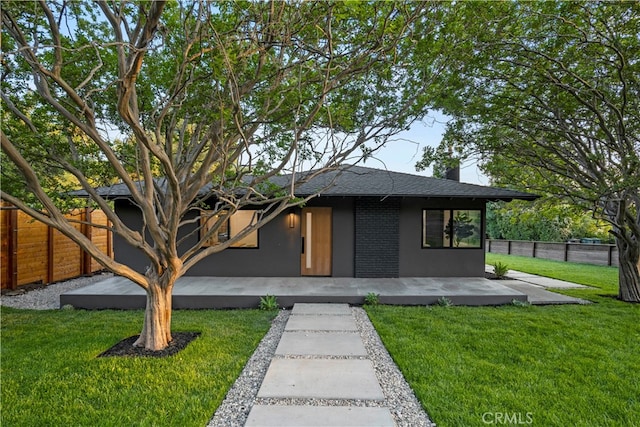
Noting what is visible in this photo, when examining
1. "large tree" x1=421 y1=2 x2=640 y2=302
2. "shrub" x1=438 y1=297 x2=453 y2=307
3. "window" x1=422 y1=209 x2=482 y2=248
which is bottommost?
"shrub" x1=438 y1=297 x2=453 y2=307

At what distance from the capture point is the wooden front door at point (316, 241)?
8547 millimetres

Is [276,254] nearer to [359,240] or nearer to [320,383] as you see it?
[359,240]

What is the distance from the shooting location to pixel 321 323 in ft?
17.1

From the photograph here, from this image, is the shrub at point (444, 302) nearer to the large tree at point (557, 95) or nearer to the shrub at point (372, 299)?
the shrub at point (372, 299)

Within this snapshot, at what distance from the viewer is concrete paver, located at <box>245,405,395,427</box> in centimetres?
262

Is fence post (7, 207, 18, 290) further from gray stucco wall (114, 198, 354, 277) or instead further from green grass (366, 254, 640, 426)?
green grass (366, 254, 640, 426)

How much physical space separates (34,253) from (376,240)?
8.73 metres

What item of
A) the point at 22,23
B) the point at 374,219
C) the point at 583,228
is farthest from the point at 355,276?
the point at 583,228

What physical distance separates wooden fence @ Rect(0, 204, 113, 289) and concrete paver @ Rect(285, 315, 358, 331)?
4.79 meters

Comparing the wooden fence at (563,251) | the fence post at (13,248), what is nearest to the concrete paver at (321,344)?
the fence post at (13,248)

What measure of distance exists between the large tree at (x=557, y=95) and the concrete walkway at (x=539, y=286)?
1390 mm

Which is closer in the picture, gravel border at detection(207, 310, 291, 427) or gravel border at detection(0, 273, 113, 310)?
gravel border at detection(207, 310, 291, 427)

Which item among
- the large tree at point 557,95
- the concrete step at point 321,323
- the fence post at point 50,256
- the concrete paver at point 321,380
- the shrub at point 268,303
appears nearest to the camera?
the concrete paver at point 321,380

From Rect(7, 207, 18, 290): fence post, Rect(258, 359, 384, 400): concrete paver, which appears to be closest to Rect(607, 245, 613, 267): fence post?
Rect(258, 359, 384, 400): concrete paver
